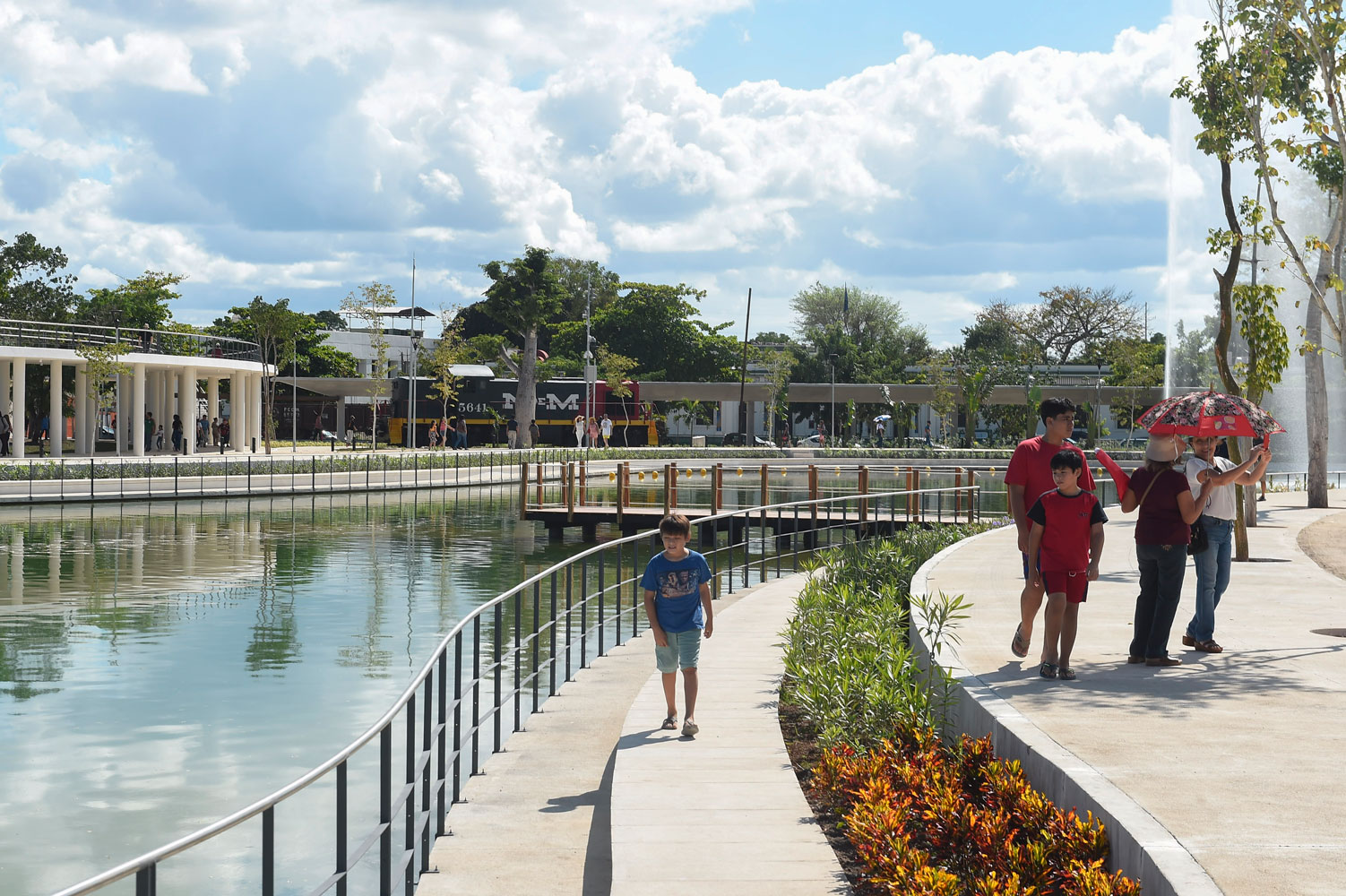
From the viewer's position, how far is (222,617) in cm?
1953

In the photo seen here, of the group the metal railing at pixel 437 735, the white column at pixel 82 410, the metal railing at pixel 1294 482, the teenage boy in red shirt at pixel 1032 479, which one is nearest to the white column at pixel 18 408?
the white column at pixel 82 410

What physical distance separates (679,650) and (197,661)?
380 inches

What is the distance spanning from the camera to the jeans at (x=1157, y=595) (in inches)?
368

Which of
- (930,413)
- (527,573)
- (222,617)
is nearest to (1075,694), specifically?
(222,617)

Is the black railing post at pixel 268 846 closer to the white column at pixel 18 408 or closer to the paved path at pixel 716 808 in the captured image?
the paved path at pixel 716 808

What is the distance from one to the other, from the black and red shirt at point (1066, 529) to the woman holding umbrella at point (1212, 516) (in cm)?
144

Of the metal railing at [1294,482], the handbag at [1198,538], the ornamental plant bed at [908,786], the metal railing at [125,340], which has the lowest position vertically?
the ornamental plant bed at [908,786]

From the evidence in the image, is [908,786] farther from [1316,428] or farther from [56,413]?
[56,413]

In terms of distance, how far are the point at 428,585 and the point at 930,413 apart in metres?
87.2

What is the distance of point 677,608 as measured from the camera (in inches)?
352

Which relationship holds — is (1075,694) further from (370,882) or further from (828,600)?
(370,882)

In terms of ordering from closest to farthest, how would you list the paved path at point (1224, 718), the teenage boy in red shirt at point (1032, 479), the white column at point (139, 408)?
the paved path at point (1224, 718) < the teenage boy in red shirt at point (1032, 479) < the white column at point (139, 408)

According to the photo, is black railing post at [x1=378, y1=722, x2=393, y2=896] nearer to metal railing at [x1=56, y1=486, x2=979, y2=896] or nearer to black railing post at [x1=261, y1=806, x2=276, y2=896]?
metal railing at [x1=56, y1=486, x2=979, y2=896]

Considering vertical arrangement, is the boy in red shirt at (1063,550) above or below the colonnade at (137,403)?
below
